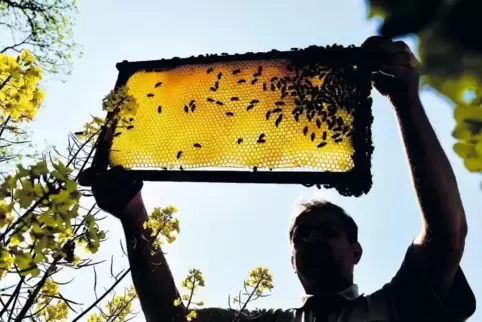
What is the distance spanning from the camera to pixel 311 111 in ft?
9.73

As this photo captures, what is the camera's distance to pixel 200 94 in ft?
10.7

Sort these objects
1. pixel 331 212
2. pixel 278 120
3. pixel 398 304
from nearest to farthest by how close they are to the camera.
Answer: pixel 278 120
pixel 398 304
pixel 331 212

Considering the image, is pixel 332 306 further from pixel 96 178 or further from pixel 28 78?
pixel 28 78

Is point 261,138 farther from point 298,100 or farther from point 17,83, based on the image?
point 17,83

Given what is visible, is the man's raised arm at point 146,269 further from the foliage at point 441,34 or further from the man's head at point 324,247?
the foliage at point 441,34

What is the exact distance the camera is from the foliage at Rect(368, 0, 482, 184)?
645mm

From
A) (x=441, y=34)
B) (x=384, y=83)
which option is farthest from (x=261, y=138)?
(x=441, y=34)

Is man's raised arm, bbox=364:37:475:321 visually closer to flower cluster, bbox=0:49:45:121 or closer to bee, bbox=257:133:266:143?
bee, bbox=257:133:266:143

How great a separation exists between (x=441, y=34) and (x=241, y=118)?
246cm

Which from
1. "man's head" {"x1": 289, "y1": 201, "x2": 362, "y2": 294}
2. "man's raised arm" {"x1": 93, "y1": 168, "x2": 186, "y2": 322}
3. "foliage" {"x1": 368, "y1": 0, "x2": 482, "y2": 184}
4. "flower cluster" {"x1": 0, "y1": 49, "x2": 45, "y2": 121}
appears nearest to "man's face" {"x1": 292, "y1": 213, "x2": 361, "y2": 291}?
"man's head" {"x1": 289, "y1": 201, "x2": 362, "y2": 294}

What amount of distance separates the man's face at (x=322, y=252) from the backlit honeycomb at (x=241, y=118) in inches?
43.5

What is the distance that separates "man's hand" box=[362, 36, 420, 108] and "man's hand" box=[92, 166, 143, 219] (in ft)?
4.99

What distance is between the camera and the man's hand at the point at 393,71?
2629 millimetres

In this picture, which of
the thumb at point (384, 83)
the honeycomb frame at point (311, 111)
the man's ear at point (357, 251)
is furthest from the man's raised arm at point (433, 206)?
the man's ear at point (357, 251)
